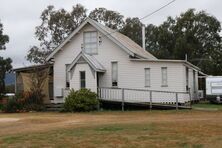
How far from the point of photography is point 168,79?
35.4m

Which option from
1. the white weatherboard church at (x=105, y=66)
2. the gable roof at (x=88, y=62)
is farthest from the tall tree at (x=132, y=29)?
the gable roof at (x=88, y=62)

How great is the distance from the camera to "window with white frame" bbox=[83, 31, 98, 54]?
37.9m

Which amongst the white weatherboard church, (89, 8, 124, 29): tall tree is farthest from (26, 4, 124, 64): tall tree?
the white weatherboard church

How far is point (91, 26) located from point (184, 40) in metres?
31.4

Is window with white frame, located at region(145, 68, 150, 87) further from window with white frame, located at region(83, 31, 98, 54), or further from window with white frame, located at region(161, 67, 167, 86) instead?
window with white frame, located at region(83, 31, 98, 54)

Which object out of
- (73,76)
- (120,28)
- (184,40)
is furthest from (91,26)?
(184,40)

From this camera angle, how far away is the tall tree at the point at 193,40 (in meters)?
67.1

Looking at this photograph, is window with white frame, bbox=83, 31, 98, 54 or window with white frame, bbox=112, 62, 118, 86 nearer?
window with white frame, bbox=112, 62, 118, 86

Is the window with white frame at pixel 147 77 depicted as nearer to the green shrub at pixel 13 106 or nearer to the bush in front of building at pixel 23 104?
the bush in front of building at pixel 23 104

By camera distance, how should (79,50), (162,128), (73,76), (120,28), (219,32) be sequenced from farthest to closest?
(219,32), (120,28), (79,50), (73,76), (162,128)

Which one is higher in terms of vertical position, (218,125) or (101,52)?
(101,52)

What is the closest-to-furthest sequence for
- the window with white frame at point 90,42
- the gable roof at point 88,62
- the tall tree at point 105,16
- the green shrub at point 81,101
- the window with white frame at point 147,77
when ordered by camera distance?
the green shrub at point 81,101 < the gable roof at point 88,62 < the window with white frame at point 147,77 < the window with white frame at point 90,42 < the tall tree at point 105,16

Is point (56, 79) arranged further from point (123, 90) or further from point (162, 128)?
point (162, 128)

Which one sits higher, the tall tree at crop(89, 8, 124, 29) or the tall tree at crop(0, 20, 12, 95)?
the tall tree at crop(89, 8, 124, 29)
